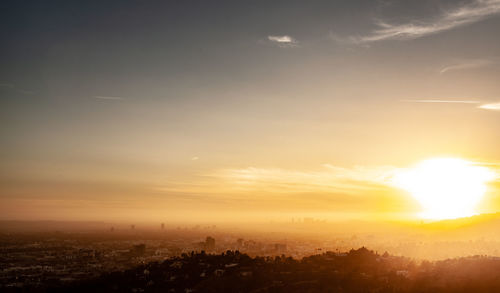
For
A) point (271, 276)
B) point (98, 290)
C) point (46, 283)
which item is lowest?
point (46, 283)

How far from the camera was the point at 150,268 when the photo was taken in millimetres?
40031

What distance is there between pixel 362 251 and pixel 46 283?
7715 cm

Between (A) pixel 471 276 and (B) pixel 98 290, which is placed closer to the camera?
(A) pixel 471 276

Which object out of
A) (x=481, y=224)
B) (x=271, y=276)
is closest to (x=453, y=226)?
(x=481, y=224)

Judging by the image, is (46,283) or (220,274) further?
(46,283)

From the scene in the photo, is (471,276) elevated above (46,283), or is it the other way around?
(471,276)

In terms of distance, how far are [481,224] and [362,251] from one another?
16678 cm

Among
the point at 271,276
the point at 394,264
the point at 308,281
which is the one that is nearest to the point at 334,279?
the point at 308,281

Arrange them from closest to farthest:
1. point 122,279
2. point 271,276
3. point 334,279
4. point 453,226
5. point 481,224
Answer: point 334,279 < point 271,276 < point 122,279 < point 481,224 < point 453,226

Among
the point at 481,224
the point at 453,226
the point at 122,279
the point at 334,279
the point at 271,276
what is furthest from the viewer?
the point at 453,226

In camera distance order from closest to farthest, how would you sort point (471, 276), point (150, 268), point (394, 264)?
point (471, 276) → point (394, 264) → point (150, 268)

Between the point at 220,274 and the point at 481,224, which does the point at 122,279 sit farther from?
the point at 481,224

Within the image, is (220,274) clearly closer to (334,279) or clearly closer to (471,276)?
(334,279)

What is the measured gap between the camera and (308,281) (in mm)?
29531
